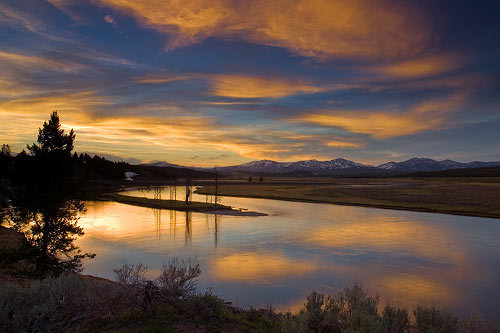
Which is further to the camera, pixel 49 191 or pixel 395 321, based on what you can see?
pixel 49 191

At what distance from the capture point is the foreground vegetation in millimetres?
10211

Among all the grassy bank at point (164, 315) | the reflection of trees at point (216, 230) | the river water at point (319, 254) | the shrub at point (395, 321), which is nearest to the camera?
the grassy bank at point (164, 315)

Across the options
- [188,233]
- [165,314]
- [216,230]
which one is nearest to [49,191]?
[165,314]

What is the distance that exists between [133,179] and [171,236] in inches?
6629

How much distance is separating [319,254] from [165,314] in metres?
18.5

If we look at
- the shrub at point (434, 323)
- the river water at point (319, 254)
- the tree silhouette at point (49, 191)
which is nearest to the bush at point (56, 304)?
the river water at point (319, 254)

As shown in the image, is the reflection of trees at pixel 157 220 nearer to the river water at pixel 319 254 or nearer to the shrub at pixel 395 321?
the river water at pixel 319 254

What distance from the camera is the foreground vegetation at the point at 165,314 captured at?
10211 mm

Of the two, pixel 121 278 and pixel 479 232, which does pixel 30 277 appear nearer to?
pixel 121 278

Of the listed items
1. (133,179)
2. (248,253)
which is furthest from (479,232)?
(133,179)

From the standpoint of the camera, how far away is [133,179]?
7692 inches

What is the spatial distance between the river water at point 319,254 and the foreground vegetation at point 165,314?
545 cm

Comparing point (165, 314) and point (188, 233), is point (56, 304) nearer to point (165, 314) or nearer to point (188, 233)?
point (165, 314)

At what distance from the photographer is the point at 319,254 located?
1123 inches
